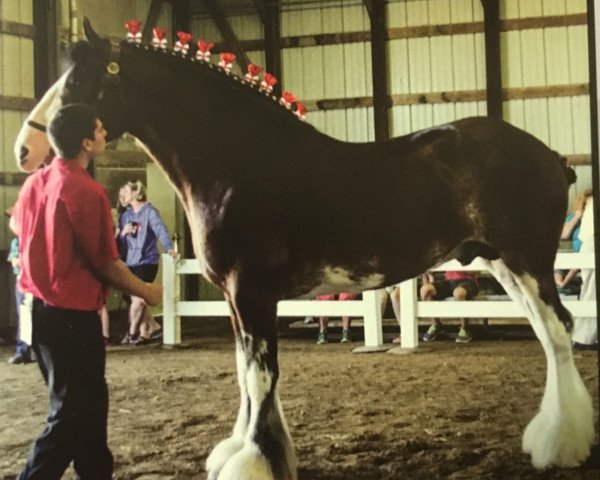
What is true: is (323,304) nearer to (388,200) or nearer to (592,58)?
(388,200)

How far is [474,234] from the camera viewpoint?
1.63 metres

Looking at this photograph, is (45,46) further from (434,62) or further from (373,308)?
(373,308)

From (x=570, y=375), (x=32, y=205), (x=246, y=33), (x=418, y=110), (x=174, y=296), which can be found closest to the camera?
(x=32, y=205)

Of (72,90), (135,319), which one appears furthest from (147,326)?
(72,90)

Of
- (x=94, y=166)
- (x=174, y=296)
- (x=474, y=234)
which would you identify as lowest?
(x=174, y=296)

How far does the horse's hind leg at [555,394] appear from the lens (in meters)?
1.53

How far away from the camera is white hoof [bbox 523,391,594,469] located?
1.53 meters

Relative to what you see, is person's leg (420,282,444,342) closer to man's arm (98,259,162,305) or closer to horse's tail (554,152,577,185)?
horse's tail (554,152,577,185)

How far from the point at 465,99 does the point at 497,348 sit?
878 mm

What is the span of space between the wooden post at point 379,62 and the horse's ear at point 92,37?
0.77 metres

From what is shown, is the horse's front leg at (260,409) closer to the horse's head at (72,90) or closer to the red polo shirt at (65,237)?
the red polo shirt at (65,237)

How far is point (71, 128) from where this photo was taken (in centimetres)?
142

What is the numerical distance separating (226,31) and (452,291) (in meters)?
1.13

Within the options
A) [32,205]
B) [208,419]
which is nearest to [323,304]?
[208,419]
